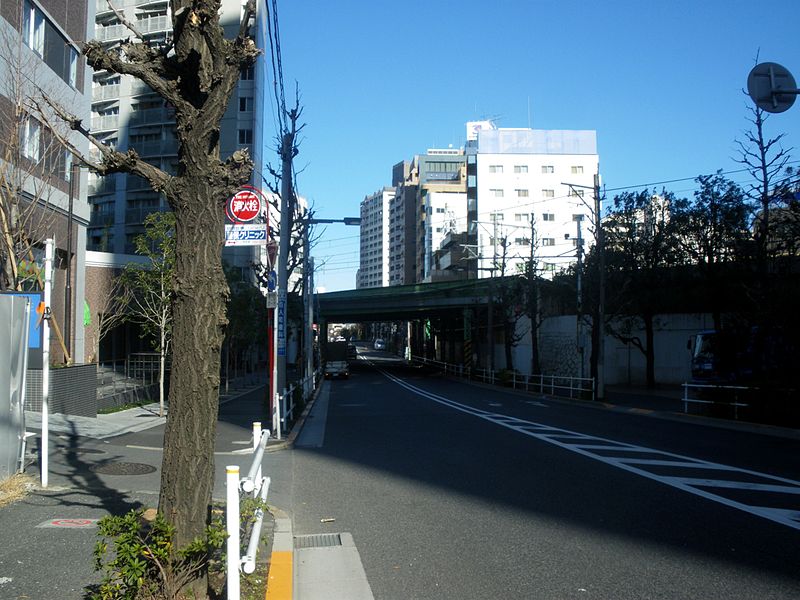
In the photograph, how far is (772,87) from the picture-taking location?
12.0 metres

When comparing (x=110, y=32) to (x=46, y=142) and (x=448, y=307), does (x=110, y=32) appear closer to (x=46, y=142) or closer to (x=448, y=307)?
(x=448, y=307)

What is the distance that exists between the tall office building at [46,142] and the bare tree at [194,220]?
11.1m

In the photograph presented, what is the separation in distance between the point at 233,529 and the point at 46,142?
17.7m

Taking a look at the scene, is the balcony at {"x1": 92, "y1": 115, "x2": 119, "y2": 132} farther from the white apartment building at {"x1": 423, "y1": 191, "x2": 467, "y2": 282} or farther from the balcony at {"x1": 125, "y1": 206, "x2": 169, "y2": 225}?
the white apartment building at {"x1": 423, "y1": 191, "x2": 467, "y2": 282}

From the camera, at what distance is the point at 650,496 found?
31.1 ft

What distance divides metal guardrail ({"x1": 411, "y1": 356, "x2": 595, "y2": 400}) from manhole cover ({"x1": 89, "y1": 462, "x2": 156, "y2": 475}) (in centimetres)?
2144

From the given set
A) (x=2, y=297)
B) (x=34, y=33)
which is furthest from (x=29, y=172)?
(x=2, y=297)

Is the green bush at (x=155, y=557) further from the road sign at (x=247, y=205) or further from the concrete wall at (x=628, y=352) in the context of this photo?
the concrete wall at (x=628, y=352)

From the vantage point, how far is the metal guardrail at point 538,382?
31969 mm

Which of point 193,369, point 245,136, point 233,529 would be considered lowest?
point 233,529

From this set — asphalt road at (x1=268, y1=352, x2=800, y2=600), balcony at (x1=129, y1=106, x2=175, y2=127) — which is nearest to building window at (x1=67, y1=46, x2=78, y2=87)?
asphalt road at (x1=268, y1=352, x2=800, y2=600)

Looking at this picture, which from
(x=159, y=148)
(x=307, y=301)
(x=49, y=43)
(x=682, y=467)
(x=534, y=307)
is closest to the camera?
(x=682, y=467)

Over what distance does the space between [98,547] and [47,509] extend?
4.52m

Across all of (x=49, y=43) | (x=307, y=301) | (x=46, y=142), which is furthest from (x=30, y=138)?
(x=307, y=301)
